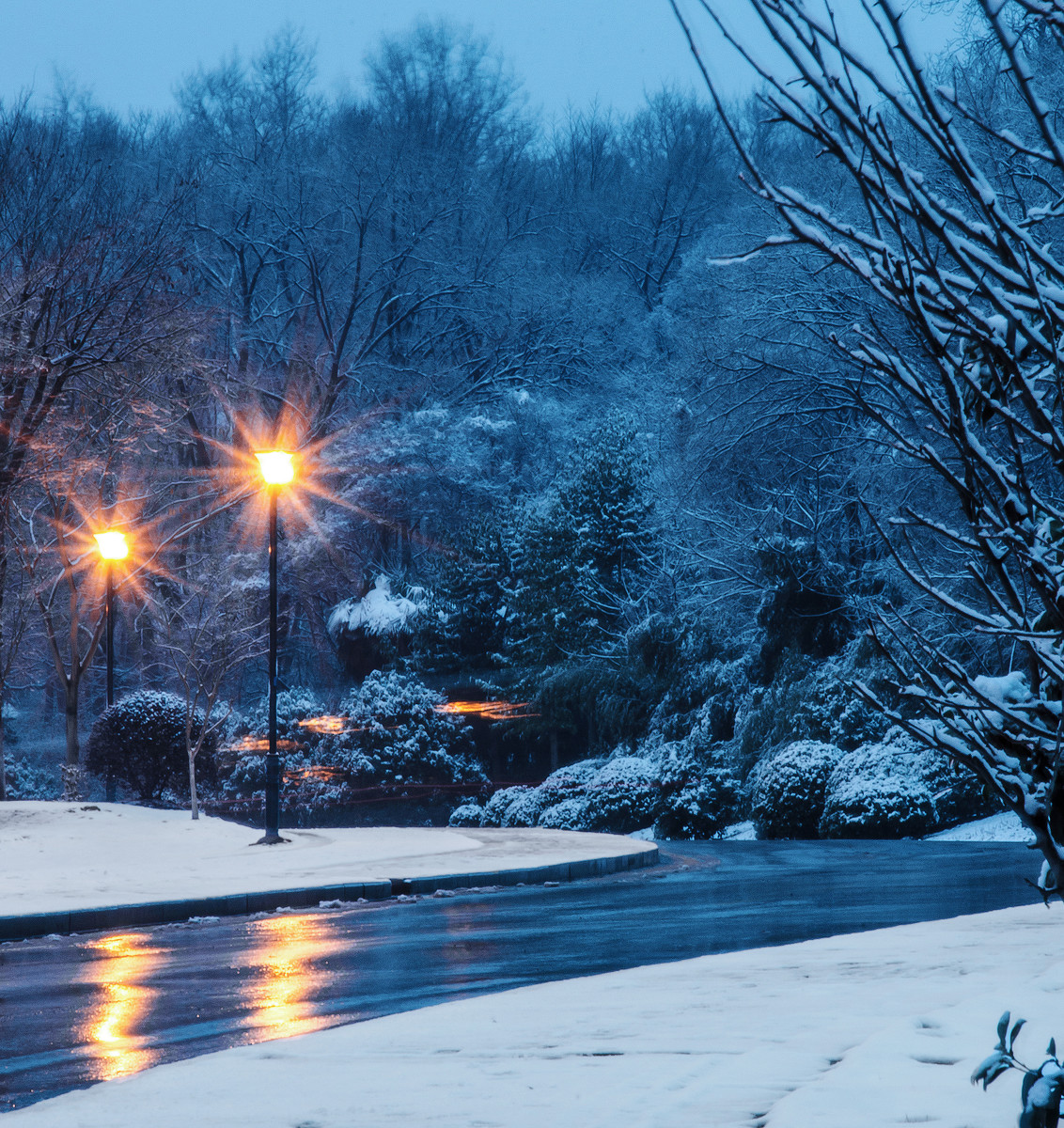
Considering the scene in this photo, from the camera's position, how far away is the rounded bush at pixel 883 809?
21.9m

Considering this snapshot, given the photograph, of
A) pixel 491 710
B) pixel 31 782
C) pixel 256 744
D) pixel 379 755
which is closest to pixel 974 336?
pixel 379 755

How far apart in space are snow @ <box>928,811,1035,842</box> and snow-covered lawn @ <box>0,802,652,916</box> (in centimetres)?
570

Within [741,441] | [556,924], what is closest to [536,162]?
[741,441]

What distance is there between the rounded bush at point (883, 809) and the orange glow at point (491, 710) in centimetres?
1308

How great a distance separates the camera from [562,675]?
3297 cm

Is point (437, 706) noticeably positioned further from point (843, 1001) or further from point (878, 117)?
point (878, 117)

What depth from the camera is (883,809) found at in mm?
21953

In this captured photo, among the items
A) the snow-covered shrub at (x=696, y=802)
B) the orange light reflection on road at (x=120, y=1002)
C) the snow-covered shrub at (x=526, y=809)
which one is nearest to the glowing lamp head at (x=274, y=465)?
the orange light reflection on road at (x=120, y=1002)

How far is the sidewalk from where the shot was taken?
12336 mm

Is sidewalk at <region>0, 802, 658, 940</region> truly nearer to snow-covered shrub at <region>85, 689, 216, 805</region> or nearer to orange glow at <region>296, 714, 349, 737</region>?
snow-covered shrub at <region>85, 689, 216, 805</region>

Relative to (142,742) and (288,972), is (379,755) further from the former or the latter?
(288,972)

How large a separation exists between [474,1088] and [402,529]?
36200 millimetres

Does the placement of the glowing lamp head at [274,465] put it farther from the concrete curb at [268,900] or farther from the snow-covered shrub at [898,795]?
the snow-covered shrub at [898,795]

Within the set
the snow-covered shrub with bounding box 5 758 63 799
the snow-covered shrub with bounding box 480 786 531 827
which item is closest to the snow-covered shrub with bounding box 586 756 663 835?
the snow-covered shrub with bounding box 480 786 531 827
